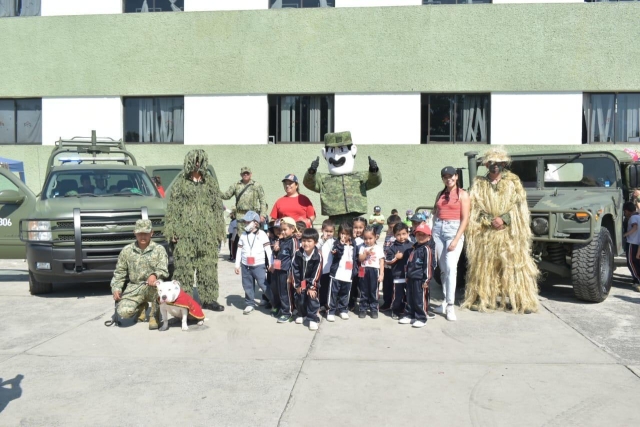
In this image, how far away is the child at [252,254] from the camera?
7.29 metres

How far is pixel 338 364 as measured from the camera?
17.4 feet

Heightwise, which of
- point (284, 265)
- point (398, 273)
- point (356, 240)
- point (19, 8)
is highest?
point (19, 8)

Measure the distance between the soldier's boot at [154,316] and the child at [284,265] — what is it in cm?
132

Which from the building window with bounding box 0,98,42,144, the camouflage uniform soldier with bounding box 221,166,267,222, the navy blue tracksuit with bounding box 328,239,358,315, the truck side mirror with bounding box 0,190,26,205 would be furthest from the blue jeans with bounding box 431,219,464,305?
the building window with bounding box 0,98,42,144

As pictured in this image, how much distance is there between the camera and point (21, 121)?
56.3ft

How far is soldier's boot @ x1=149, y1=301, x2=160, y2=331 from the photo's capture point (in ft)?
21.6

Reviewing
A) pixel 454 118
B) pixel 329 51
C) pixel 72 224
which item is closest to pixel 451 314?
pixel 72 224

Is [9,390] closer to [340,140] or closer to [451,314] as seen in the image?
[451,314]

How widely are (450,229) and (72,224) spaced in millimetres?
4841

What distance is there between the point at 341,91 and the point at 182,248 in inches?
366

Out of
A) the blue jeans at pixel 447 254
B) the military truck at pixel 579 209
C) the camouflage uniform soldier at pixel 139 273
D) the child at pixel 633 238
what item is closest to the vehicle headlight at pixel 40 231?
the camouflage uniform soldier at pixel 139 273

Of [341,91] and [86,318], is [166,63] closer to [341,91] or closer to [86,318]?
[341,91]

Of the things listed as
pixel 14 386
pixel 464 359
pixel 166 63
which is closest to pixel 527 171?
pixel 464 359

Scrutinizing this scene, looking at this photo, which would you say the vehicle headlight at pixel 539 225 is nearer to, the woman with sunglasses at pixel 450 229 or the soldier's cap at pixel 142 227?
the woman with sunglasses at pixel 450 229
